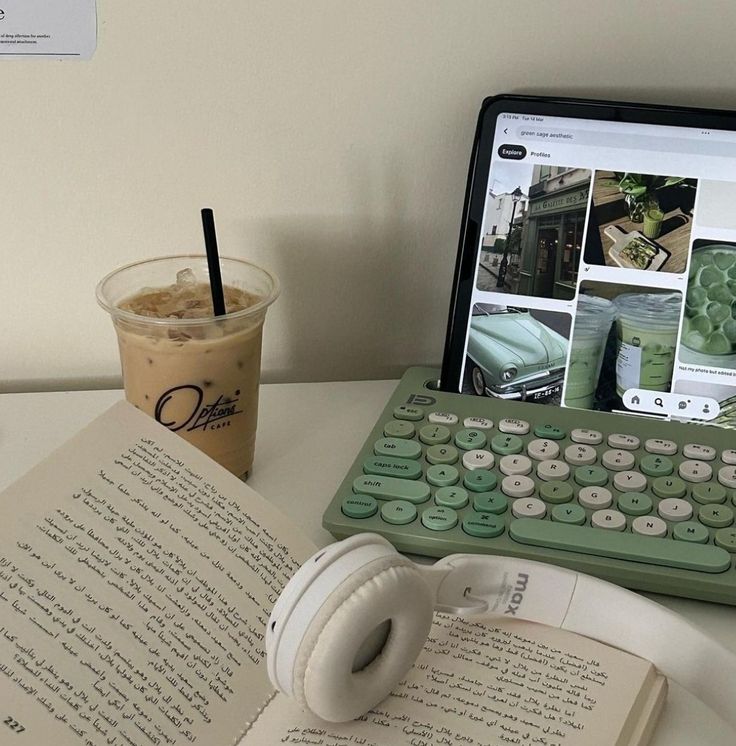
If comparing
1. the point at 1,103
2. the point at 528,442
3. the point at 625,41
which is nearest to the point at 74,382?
the point at 1,103

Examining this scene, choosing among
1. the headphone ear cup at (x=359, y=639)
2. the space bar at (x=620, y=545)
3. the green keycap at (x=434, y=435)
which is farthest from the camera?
the green keycap at (x=434, y=435)

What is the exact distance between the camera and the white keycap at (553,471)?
0.55 m

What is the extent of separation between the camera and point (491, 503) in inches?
20.9

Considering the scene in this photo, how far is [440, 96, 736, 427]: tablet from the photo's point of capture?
62cm

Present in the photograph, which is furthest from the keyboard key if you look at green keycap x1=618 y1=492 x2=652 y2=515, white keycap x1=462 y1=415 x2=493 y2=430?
green keycap x1=618 y1=492 x2=652 y2=515

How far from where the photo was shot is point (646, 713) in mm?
411

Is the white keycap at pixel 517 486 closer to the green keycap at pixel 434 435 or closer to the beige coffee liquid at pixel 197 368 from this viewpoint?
the green keycap at pixel 434 435

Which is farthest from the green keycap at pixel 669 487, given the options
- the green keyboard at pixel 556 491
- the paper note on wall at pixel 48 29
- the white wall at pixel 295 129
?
the paper note on wall at pixel 48 29

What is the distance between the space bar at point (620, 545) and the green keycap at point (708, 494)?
0.13 ft

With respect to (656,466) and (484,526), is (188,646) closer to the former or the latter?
(484,526)

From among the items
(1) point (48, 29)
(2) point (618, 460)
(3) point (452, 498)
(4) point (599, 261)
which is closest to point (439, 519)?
(3) point (452, 498)

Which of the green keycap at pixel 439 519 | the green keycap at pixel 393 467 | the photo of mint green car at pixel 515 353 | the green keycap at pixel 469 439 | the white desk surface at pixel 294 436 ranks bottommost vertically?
the white desk surface at pixel 294 436

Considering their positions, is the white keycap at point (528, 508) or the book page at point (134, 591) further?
the white keycap at point (528, 508)

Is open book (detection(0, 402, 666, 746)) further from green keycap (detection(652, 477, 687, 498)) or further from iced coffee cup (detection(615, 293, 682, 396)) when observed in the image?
iced coffee cup (detection(615, 293, 682, 396))
